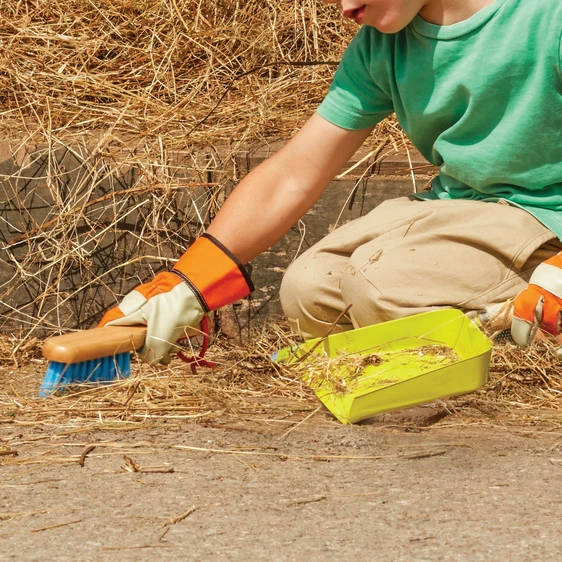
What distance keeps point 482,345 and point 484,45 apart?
598mm

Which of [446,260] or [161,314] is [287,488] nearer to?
[161,314]

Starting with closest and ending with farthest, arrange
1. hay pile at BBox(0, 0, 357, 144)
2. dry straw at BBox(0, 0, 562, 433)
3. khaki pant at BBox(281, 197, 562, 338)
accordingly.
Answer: dry straw at BBox(0, 0, 562, 433), khaki pant at BBox(281, 197, 562, 338), hay pile at BBox(0, 0, 357, 144)

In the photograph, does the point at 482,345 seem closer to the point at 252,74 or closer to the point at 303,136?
the point at 303,136

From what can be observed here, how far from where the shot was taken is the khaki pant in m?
1.96

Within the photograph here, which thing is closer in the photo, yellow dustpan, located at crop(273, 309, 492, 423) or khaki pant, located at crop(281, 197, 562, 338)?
yellow dustpan, located at crop(273, 309, 492, 423)

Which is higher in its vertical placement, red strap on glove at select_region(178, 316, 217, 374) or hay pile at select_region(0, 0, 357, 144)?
hay pile at select_region(0, 0, 357, 144)

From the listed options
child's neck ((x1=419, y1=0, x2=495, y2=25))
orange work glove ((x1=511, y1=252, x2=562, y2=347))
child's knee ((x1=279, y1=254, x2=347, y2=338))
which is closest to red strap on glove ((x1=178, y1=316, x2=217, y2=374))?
child's knee ((x1=279, y1=254, x2=347, y2=338))

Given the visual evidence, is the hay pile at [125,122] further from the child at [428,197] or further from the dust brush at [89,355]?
the dust brush at [89,355]

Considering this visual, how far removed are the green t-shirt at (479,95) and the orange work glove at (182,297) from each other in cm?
41

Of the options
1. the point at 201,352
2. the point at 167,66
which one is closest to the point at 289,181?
the point at 201,352

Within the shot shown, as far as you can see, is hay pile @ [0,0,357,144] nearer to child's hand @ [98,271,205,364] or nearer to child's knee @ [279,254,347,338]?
child's knee @ [279,254,347,338]

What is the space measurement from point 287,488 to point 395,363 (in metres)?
0.57

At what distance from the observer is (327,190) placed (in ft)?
7.91

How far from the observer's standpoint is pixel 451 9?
1.92 meters
